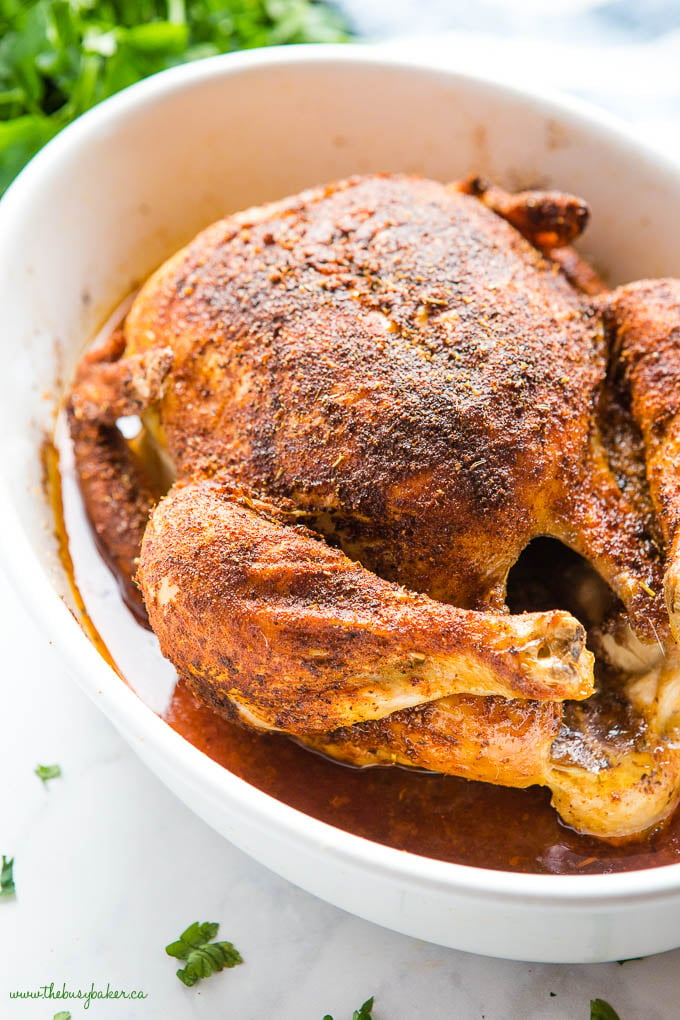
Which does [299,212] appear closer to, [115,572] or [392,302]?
[392,302]

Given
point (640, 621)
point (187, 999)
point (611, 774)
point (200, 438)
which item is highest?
point (200, 438)

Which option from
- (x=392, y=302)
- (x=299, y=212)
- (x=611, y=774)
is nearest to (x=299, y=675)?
(x=611, y=774)

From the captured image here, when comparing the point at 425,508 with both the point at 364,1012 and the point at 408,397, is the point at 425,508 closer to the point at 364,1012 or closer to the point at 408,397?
the point at 408,397

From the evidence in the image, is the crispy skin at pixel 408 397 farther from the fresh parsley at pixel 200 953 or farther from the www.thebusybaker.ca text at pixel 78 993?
the www.thebusybaker.ca text at pixel 78 993

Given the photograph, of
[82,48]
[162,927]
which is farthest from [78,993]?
[82,48]

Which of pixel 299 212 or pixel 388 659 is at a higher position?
pixel 299 212

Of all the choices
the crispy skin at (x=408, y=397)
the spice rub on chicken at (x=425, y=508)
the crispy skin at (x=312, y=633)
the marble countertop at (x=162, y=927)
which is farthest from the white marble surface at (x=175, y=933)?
the crispy skin at (x=408, y=397)

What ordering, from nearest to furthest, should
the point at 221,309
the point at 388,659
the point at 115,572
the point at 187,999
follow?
the point at 388,659 → the point at 187,999 → the point at 221,309 → the point at 115,572
